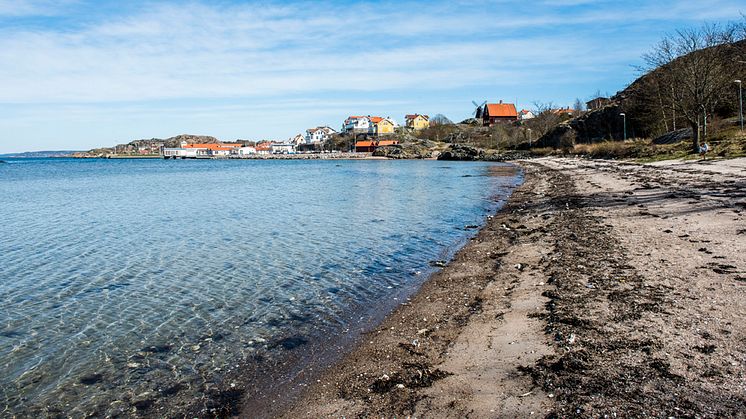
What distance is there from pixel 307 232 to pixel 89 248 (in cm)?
877

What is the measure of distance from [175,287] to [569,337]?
1029 cm

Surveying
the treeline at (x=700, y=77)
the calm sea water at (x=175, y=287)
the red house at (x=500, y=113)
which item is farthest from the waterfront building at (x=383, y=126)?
the calm sea water at (x=175, y=287)

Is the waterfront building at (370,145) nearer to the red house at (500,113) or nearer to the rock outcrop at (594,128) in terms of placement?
the red house at (500,113)

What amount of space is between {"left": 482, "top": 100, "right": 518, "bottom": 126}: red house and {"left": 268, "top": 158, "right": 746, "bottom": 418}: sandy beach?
163322 millimetres

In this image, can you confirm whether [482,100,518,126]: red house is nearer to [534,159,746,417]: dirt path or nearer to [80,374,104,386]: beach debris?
[534,159,746,417]: dirt path

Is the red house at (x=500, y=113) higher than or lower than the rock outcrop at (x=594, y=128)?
higher

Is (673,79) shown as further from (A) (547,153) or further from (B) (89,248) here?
(B) (89,248)

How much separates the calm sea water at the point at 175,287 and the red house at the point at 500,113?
152 metres

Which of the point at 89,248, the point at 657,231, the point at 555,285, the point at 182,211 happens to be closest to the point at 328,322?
the point at 555,285

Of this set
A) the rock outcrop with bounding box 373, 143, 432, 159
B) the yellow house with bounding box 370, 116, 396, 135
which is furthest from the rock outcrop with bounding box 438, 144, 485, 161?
the yellow house with bounding box 370, 116, 396, 135

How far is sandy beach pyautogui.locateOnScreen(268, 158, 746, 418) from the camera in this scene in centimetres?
561

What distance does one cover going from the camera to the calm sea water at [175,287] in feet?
26.6

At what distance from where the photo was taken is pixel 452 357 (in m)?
7.47

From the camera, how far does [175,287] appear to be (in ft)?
43.5
